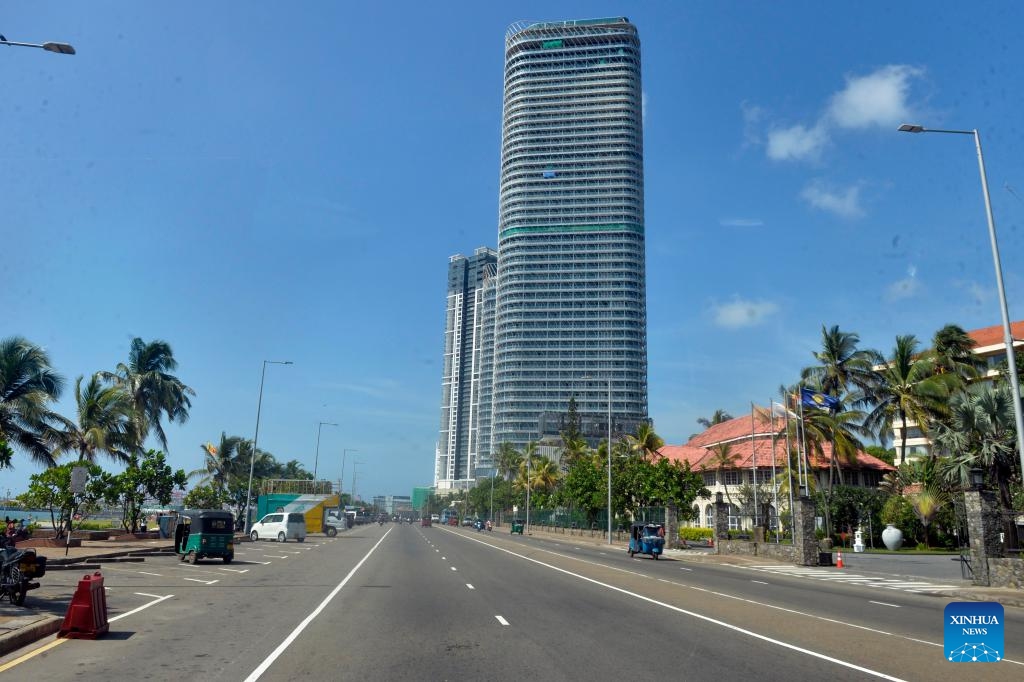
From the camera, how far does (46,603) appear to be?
15141 mm

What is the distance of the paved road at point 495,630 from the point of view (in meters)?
9.51

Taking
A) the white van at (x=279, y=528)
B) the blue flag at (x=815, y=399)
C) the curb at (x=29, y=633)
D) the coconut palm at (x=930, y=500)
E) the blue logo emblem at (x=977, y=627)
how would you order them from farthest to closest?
the white van at (x=279, y=528), the coconut palm at (x=930, y=500), the blue flag at (x=815, y=399), the curb at (x=29, y=633), the blue logo emblem at (x=977, y=627)

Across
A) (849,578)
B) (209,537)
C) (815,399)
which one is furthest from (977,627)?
(815,399)

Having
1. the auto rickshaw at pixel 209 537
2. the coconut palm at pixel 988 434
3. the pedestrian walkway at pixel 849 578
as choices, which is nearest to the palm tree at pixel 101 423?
the auto rickshaw at pixel 209 537

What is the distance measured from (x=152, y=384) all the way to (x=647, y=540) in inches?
1411

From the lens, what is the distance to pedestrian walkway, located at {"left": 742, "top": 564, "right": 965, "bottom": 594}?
992 inches

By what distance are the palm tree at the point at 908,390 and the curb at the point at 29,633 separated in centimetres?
5886

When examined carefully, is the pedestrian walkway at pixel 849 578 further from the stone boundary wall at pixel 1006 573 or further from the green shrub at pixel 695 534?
the green shrub at pixel 695 534

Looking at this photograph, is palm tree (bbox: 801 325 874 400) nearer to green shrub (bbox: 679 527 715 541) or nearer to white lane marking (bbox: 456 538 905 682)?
green shrub (bbox: 679 527 715 541)

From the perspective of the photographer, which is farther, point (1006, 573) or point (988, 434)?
A: point (988, 434)

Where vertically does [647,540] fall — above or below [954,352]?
below

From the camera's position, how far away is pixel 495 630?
12906 mm

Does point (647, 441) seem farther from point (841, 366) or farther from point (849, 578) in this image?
point (849, 578)

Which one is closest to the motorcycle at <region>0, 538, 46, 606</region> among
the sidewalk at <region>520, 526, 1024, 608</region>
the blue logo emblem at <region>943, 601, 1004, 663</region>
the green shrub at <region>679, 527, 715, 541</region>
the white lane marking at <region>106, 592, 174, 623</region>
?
the white lane marking at <region>106, 592, 174, 623</region>
